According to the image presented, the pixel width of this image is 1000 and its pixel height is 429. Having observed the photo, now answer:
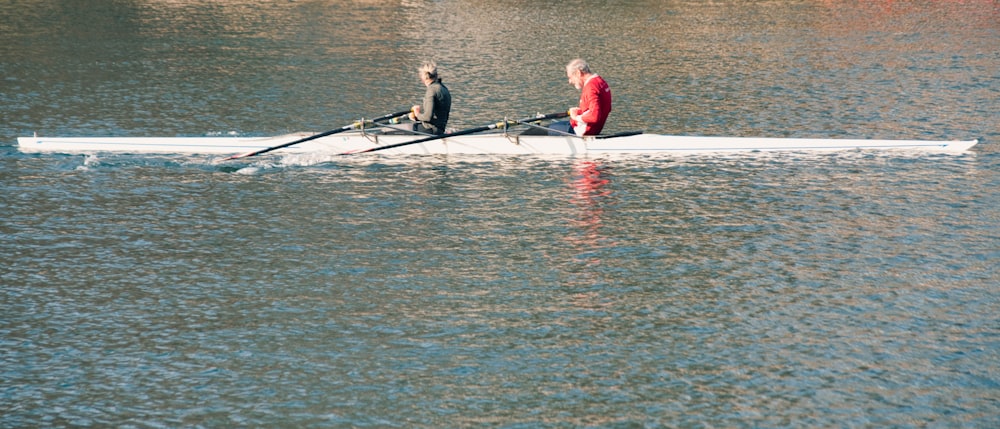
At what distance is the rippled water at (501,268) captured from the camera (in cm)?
1062

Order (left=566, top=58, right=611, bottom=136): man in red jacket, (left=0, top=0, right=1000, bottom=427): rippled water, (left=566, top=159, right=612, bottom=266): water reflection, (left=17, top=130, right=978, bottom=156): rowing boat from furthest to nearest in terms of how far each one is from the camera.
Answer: (left=17, top=130, right=978, bottom=156): rowing boat → (left=566, top=58, right=611, bottom=136): man in red jacket → (left=566, top=159, right=612, bottom=266): water reflection → (left=0, top=0, right=1000, bottom=427): rippled water

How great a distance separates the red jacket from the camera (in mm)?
19172

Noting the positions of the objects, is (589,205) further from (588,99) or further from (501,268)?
(501,268)

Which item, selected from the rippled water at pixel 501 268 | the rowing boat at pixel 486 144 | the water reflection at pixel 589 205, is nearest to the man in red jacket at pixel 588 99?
the rowing boat at pixel 486 144

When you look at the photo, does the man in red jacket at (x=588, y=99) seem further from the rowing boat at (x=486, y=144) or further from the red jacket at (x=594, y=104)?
the rowing boat at (x=486, y=144)

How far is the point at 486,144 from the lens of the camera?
20.1 m

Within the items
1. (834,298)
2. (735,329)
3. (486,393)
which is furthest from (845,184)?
(486,393)

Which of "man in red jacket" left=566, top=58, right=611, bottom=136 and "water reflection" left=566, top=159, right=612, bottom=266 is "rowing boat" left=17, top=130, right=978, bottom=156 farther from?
"water reflection" left=566, top=159, right=612, bottom=266

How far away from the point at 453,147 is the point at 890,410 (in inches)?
440

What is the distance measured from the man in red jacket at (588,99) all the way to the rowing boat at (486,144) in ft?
0.84

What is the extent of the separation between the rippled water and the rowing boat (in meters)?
0.43

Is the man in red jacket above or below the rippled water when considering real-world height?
above

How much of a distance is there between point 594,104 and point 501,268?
5906 millimetres

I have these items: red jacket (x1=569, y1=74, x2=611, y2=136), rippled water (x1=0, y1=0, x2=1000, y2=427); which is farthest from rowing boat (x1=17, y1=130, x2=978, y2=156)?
rippled water (x1=0, y1=0, x2=1000, y2=427)
